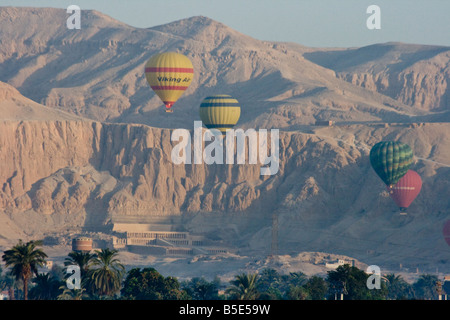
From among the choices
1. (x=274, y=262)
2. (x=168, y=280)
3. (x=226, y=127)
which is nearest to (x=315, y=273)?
(x=274, y=262)

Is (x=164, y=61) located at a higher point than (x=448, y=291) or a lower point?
higher

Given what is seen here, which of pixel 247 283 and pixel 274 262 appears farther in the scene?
pixel 274 262

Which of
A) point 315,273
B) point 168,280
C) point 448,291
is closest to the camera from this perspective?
point 168,280

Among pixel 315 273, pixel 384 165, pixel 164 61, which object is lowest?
pixel 315 273

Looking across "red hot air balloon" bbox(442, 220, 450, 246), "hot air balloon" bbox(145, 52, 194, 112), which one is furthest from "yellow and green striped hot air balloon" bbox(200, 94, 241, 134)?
"red hot air balloon" bbox(442, 220, 450, 246)

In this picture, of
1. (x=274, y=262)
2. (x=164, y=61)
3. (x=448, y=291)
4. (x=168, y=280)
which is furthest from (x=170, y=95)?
(x=168, y=280)

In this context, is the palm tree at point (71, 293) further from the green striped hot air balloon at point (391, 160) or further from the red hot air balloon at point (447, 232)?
the red hot air balloon at point (447, 232)
